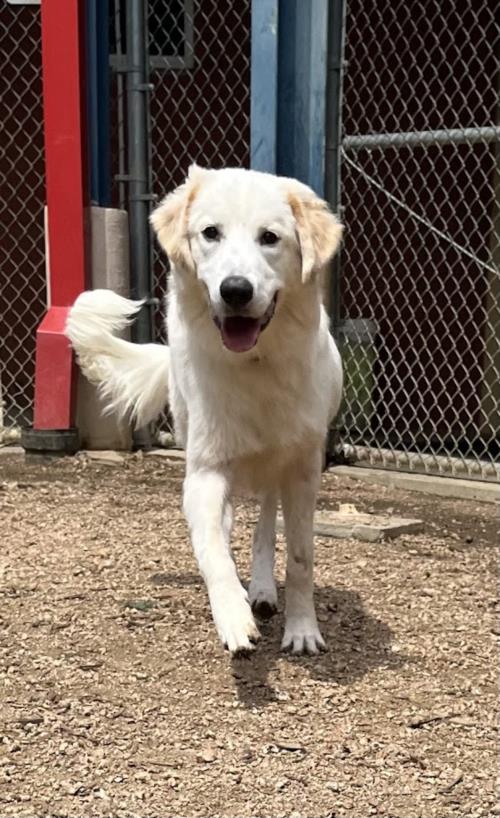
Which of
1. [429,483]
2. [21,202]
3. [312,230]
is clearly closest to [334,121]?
[429,483]

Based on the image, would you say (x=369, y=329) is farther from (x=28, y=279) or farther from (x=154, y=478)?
(x=28, y=279)

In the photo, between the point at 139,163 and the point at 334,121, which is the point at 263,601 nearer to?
the point at 334,121

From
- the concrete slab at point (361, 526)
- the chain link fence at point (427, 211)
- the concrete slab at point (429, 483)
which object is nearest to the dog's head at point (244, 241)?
the concrete slab at point (361, 526)

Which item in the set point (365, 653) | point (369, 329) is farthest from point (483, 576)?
point (369, 329)

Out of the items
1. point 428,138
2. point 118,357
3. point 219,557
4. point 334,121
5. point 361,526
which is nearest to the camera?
point 219,557

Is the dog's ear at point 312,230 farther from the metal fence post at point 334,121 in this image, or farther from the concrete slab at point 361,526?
the metal fence post at point 334,121

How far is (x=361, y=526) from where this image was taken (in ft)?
13.3

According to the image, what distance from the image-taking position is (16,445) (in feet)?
19.1

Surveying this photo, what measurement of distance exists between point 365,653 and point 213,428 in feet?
2.67

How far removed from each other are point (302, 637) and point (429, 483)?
235cm

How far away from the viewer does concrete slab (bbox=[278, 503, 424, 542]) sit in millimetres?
4035

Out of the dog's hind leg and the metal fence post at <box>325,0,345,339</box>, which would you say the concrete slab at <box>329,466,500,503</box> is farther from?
the dog's hind leg

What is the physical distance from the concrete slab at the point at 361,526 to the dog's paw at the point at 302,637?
1189 millimetres

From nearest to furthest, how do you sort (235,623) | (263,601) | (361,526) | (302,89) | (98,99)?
(235,623) < (263,601) < (361,526) < (302,89) < (98,99)
